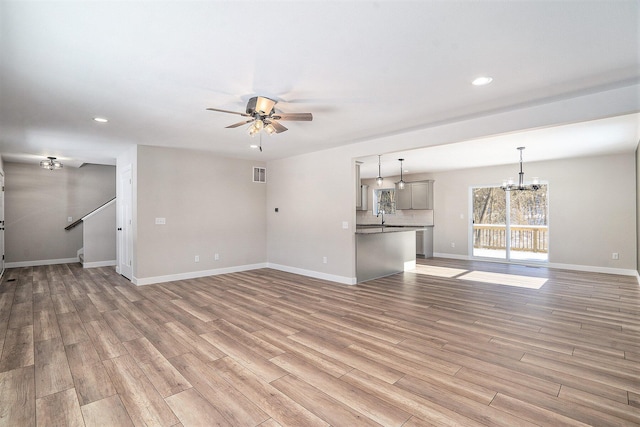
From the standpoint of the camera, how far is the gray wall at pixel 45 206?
23.4 ft

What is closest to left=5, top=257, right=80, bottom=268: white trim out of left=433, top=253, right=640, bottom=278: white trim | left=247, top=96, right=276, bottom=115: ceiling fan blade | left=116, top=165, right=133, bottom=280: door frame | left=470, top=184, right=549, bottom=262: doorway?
left=116, top=165, right=133, bottom=280: door frame

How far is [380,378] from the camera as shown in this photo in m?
2.29

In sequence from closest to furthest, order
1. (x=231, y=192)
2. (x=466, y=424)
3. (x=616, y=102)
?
(x=466, y=424) < (x=616, y=102) < (x=231, y=192)

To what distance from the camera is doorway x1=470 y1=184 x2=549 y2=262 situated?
7395mm

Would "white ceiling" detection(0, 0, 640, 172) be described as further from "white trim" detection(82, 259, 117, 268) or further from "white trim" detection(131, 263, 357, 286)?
"white trim" detection(82, 259, 117, 268)

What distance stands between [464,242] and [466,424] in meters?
7.26

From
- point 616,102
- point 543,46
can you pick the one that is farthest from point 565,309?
point 543,46

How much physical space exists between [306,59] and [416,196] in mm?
7320

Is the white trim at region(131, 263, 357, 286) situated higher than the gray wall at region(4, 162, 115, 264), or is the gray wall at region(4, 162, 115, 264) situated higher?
the gray wall at region(4, 162, 115, 264)

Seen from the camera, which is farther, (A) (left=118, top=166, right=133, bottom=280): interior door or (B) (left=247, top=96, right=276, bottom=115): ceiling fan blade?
(A) (left=118, top=166, right=133, bottom=280): interior door

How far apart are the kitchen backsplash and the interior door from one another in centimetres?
685

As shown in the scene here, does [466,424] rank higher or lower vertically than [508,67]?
lower

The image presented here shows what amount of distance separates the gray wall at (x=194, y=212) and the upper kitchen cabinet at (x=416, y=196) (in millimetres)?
4426

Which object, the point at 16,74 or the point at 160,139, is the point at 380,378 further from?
the point at 160,139
